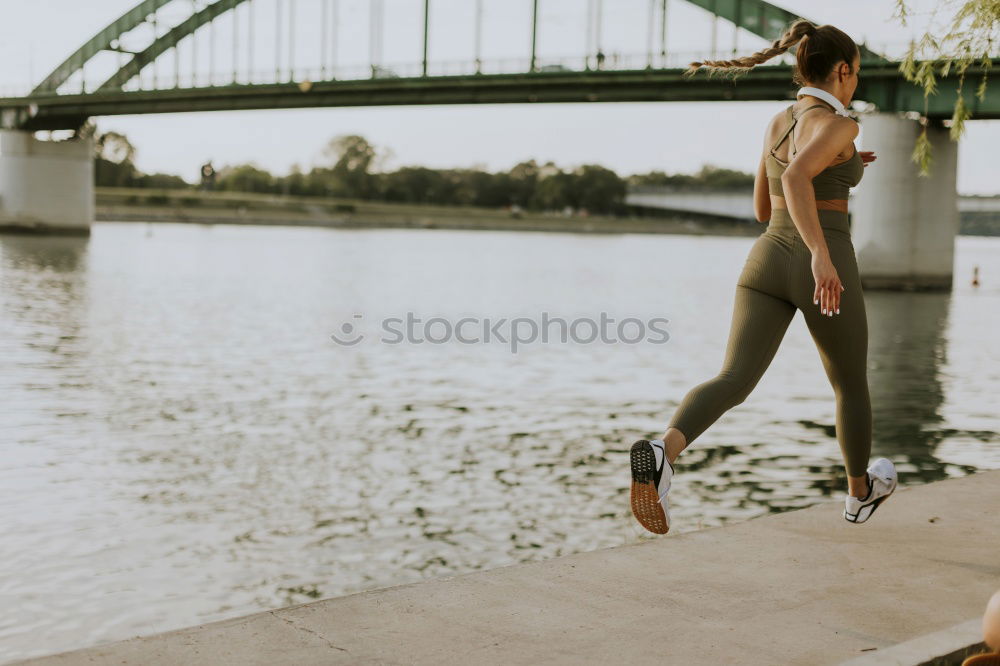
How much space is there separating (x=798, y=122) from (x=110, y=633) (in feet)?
11.0

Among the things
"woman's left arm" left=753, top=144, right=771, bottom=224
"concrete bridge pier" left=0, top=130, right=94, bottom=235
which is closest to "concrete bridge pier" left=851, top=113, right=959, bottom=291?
"woman's left arm" left=753, top=144, right=771, bottom=224

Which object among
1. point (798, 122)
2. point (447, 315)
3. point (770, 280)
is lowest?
point (447, 315)

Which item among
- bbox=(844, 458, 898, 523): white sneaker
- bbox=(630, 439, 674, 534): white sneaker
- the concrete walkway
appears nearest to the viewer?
the concrete walkway

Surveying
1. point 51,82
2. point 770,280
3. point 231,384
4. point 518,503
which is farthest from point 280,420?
point 51,82

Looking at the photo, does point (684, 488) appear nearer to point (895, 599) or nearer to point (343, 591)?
point (343, 591)

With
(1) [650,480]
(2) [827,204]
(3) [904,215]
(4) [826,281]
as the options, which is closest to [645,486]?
(1) [650,480]

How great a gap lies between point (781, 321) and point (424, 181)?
512 feet

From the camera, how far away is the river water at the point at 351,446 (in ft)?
19.8

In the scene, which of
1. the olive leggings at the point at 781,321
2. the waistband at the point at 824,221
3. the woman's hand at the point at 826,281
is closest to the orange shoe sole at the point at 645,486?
the olive leggings at the point at 781,321

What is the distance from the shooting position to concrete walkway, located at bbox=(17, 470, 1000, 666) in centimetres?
359

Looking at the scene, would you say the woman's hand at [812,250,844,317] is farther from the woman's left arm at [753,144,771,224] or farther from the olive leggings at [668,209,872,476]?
the woman's left arm at [753,144,771,224]

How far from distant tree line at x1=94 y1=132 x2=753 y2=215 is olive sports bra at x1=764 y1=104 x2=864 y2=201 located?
139718mm

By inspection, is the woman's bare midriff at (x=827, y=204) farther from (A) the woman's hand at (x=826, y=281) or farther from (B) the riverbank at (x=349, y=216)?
(B) the riverbank at (x=349, y=216)

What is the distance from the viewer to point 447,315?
949 inches
